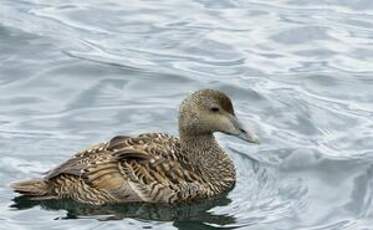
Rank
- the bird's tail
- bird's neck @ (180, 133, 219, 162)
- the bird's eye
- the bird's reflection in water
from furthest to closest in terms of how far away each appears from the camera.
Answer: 1. bird's neck @ (180, 133, 219, 162)
2. the bird's eye
3. the bird's tail
4. the bird's reflection in water

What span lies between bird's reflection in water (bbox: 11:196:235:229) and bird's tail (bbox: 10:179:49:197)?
10 centimetres

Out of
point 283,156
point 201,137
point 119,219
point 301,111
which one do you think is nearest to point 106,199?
point 119,219

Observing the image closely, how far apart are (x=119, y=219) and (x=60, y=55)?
527 centimetres

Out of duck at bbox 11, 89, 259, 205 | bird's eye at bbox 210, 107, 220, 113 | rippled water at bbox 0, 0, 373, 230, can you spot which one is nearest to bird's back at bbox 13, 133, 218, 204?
duck at bbox 11, 89, 259, 205

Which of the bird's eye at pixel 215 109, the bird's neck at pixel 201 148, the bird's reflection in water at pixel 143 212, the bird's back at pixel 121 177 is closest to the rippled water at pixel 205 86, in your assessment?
the bird's reflection in water at pixel 143 212

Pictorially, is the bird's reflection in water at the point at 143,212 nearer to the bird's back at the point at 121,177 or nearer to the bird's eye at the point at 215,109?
the bird's back at the point at 121,177

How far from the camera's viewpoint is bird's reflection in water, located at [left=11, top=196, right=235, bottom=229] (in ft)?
42.0

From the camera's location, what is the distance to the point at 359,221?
12883mm

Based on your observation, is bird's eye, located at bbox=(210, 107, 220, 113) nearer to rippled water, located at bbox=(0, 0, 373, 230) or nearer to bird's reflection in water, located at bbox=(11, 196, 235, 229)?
rippled water, located at bbox=(0, 0, 373, 230)

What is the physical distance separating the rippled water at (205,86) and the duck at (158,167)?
132 mm

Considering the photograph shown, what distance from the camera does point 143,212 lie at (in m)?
13.0

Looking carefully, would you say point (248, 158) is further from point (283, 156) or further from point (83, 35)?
point (83, 35)

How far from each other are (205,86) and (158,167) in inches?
142

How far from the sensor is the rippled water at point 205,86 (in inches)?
513
